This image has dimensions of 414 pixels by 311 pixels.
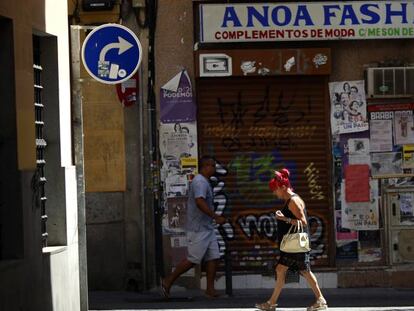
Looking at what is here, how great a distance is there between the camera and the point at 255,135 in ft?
43.4

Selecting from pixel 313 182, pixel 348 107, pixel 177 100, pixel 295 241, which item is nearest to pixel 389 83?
pixel 348 107

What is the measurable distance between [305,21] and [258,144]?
184 cm

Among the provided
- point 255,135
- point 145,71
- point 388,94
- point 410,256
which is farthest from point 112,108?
point 410,256

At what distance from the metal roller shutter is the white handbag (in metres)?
3.01

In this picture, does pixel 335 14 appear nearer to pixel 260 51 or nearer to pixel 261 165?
pixel 260 51

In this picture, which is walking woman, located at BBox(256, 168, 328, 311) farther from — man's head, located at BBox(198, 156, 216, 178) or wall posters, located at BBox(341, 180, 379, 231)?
wall posters, located at BBox(341, 180, 379, 231)

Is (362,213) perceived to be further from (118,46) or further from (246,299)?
(118,46)

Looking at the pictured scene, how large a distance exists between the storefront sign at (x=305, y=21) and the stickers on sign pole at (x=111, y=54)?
322 cm

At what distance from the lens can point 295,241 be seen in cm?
1016

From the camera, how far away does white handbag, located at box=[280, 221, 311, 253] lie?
1016cm

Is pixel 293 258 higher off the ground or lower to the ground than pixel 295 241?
lower

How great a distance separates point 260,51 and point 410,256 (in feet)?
11.7

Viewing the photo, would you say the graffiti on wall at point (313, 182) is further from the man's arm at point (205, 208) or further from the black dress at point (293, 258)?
the black dress at point (293, 258)

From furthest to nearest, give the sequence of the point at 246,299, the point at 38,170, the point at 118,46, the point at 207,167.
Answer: the point at 246,299
the point at 207,167
the point at 118,46
the point at 38,170
